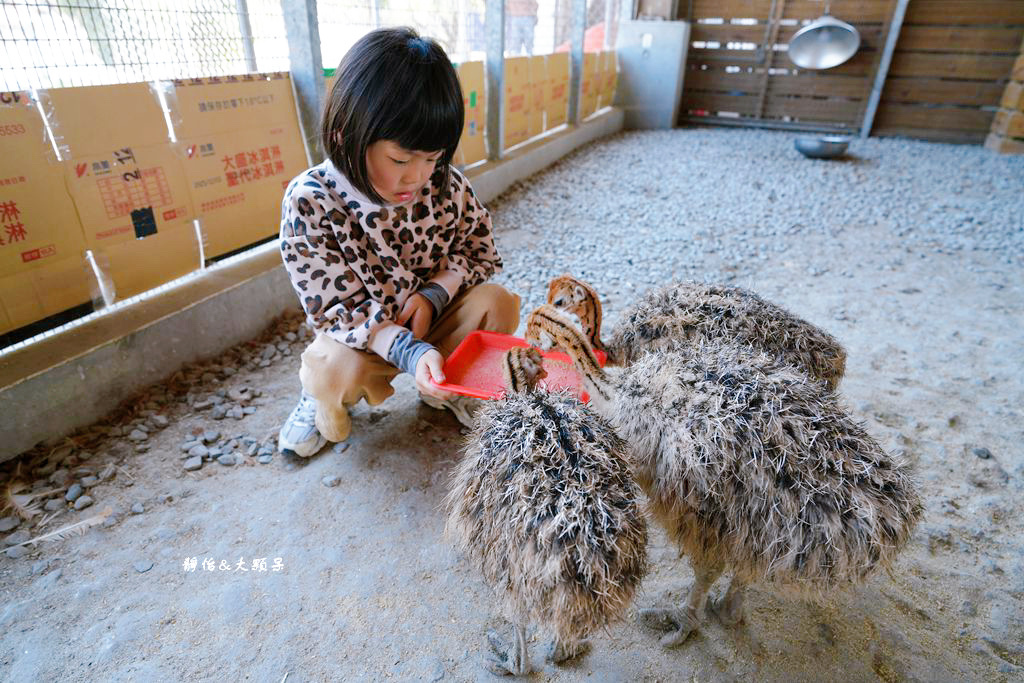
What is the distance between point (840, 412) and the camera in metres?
1.51

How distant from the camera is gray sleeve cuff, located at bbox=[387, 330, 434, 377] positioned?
84.2 inches

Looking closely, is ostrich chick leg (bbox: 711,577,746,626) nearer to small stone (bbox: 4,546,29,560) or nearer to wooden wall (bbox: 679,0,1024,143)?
small stone (bbox: 4,546,29,560)

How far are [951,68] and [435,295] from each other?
9845 mm

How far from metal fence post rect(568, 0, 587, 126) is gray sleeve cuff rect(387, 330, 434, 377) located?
6789 mm

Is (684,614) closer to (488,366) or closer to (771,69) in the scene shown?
(488,366)

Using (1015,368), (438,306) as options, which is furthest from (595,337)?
(1015,368)

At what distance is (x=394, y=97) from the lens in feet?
5.74

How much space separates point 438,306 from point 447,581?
42.0 inches

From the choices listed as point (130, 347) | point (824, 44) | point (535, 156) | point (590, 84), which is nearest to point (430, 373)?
point (130, 347)

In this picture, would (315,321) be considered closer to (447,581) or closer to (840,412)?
(447,581)

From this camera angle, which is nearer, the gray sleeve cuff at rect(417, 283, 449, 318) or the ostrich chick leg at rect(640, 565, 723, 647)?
the ostrich chick leg at rect(640, 565, 723, 647)

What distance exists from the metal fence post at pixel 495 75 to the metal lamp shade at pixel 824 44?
5.77 meters

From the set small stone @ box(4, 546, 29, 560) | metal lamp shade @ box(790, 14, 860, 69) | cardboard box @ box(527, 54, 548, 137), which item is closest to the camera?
small stone @ box(4, 546, 29, 560)

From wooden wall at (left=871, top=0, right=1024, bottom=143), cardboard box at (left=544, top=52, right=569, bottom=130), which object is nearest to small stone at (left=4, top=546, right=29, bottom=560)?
cardboard box at (left=544, top=52, right=569, bottom=130)
